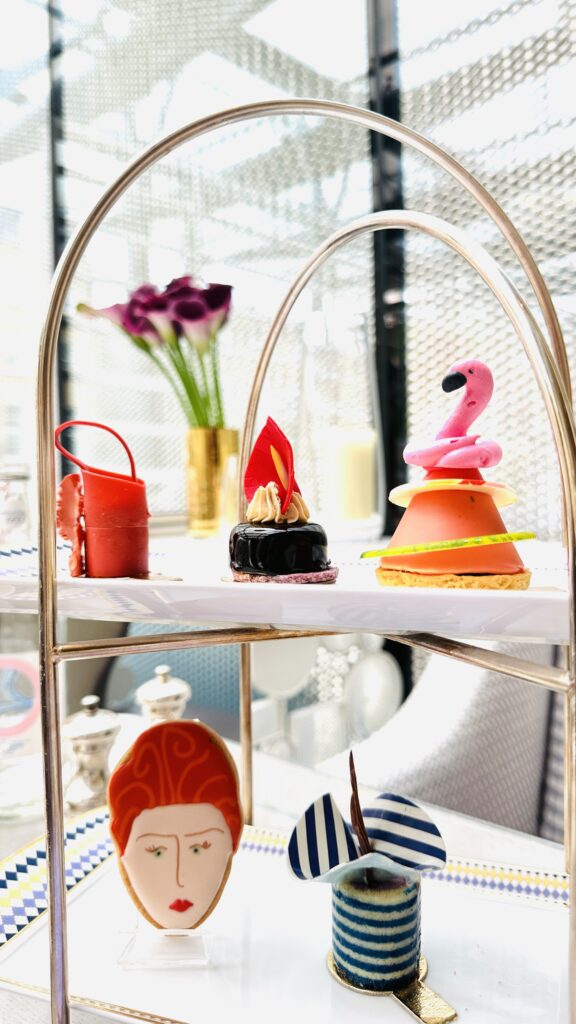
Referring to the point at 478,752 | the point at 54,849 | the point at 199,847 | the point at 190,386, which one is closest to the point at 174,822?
the point at 199,847

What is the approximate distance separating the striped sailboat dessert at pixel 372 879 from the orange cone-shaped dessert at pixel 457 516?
0.19 metres

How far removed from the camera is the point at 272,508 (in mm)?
451

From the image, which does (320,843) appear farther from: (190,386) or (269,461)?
(190,386)

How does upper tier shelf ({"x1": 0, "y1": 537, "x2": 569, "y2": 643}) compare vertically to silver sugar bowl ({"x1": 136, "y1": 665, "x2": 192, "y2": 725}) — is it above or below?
above

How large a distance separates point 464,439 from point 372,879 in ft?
1.04

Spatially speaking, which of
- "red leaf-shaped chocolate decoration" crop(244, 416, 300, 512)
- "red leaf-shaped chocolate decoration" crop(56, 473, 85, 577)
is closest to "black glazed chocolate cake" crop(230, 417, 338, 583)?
"red leaf-shaped chocolate decoration" crop(244, 416, 300, 512)

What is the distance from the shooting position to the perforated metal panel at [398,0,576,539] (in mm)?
1048

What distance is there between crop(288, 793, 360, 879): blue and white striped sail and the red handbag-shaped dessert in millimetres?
220

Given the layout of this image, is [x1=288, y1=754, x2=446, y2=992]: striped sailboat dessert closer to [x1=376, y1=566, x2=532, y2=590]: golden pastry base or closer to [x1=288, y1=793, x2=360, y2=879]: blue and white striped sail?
[x1=288, y1=793, x2=360, y2=879]: blue and white striped sail

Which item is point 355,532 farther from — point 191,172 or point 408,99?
point 191,172

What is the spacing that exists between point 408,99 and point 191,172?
0.47 meters

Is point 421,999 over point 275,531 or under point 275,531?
under

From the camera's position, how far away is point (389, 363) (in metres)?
1.26

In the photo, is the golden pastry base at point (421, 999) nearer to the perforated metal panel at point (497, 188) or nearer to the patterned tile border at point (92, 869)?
the patterned tile border at point (92, 869)
